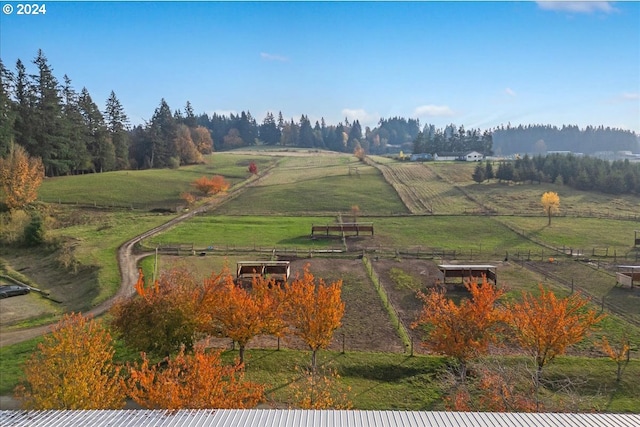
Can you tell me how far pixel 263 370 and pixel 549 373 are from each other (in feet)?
48.4

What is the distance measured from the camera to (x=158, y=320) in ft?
68.4

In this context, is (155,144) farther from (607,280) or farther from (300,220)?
(607,280)

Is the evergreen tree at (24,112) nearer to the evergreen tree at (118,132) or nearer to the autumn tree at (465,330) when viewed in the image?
the evergreen tree at (118,132)

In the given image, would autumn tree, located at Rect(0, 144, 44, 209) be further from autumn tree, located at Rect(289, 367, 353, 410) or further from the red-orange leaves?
the red-orange leaves

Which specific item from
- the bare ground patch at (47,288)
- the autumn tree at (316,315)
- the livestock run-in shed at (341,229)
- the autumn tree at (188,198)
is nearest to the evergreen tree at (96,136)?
the autumn tree at (188,198)

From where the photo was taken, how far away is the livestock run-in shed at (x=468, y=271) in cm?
3575

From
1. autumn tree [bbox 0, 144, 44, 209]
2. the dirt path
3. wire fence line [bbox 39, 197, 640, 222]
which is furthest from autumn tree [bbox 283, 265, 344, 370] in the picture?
autumn tree [bbox 0, 144, 44, 209]

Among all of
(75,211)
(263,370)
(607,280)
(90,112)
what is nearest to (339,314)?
(263,370)

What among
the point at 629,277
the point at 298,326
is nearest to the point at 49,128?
the point at 298,326

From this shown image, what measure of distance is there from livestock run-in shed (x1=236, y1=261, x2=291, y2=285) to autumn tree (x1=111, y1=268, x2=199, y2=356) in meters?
14.1

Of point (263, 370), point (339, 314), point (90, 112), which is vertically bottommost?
point (263, 370)

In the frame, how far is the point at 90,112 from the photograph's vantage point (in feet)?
301

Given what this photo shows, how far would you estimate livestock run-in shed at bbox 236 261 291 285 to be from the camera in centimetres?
3609

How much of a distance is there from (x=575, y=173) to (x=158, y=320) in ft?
293
